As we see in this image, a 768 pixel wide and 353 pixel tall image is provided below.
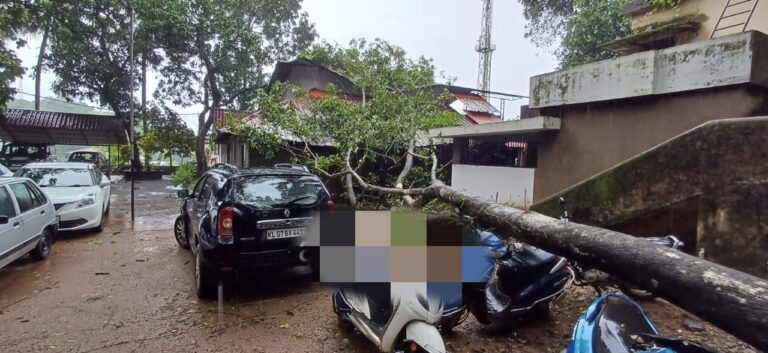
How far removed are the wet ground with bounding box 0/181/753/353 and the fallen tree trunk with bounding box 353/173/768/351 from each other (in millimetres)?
1275

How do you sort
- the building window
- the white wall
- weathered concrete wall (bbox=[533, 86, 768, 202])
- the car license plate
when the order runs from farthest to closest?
the building window, the white wall, weathered concrete wall (bbox=[533, 86, 768, 202]), the car license plate

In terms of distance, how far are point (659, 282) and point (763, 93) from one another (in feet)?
21.7

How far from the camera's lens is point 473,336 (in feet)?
12.2

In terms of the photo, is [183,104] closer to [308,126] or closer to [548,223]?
[308,126]

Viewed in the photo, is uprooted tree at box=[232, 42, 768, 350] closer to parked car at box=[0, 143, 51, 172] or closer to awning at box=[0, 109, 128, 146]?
awning at box=[0, 109, 128, 146]

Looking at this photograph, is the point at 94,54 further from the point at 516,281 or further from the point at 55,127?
the point at 516,281

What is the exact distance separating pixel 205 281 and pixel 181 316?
47 cm

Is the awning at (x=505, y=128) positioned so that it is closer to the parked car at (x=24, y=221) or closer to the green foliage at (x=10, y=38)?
the parked car at (x=24, y=221)

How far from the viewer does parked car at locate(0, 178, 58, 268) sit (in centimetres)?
525

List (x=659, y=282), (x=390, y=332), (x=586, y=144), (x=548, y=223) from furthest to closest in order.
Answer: (x=586, y=144)
(x=548, y=223)
(x=390, y=332)
(x=659, y=282)

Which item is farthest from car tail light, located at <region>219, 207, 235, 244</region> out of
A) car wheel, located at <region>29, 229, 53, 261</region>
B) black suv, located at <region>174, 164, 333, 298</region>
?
car wheel, located at <region>29, 229, 53, 261</region>

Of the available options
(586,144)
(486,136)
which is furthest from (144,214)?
(586,144)

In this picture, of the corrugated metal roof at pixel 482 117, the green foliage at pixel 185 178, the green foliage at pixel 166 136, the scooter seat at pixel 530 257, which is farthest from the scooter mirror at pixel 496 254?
the green foliage at pixel 166 136

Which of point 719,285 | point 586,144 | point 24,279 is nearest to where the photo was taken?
point 719,285
